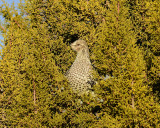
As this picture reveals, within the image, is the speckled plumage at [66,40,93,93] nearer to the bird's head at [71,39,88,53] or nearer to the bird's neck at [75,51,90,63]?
the bird's neck at [75,51,90,63]

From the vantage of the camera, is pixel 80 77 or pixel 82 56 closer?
pixel 80 77

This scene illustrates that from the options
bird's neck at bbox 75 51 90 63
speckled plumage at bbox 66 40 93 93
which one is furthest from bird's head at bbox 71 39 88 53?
speckled plumage at bbox 66 40 93 93

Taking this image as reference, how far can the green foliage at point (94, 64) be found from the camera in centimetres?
496

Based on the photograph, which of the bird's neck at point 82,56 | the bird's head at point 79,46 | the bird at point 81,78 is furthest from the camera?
the bird's head at point 79,46

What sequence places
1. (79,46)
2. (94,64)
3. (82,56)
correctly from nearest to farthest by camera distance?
1. (94,64)
2. (82,56)
3. (79,46)

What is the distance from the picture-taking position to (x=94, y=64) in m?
6.78

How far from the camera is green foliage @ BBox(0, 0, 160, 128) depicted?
16.3ft

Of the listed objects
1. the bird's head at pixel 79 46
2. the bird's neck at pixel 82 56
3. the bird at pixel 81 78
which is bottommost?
the bird at pixel 81 78

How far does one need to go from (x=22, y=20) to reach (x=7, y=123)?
467 centimetres

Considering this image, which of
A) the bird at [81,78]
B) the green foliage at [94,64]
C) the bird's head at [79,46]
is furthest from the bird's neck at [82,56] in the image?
the green foliage at [94,64]

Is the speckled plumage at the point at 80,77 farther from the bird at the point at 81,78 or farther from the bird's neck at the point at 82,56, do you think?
the bird's neck at the point at 82,56

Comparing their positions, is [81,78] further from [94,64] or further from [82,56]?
[82,56]

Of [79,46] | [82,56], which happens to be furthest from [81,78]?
[79,46]

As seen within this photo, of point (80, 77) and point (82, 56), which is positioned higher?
point (82, 56)
